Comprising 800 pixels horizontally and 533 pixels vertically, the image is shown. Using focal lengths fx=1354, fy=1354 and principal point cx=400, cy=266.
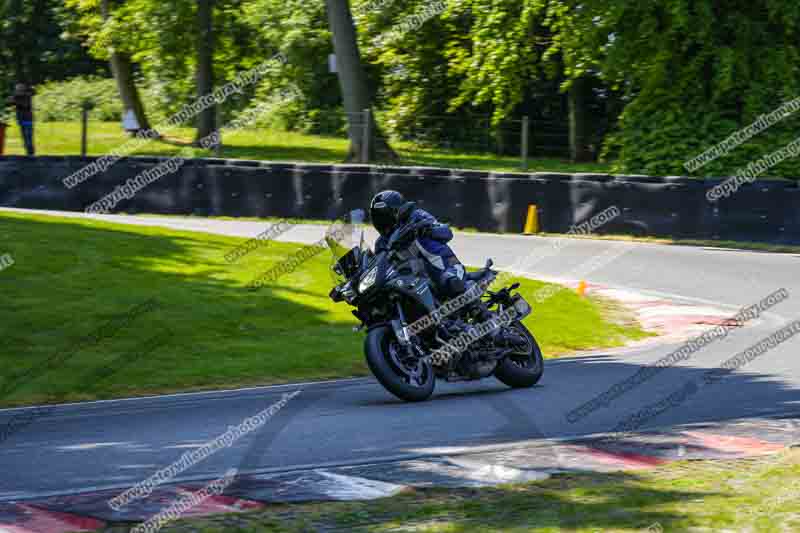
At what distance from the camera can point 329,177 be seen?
25062 millimetres

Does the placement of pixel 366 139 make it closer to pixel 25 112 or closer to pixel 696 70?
pixel 696 70

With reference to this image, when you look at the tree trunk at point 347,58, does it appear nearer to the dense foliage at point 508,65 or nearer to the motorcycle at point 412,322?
the dense foliage at point 508,65

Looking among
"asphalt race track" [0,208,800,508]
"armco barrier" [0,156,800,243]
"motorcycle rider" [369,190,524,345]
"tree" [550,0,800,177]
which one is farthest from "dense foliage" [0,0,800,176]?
"motorcycle rider" [369,190,524,345]

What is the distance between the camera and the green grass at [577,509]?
6.26 m

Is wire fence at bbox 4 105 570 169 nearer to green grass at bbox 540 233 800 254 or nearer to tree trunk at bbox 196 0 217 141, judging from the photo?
tree trunk at bbox 196 0 217 141

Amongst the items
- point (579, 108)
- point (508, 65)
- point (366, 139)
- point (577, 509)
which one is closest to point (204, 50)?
point (366, 139)

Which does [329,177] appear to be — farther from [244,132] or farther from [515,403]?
[515,403]

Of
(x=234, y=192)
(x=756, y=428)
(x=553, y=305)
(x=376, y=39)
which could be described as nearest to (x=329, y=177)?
(x=234, y=192)

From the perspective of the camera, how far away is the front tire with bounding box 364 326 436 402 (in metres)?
9.76

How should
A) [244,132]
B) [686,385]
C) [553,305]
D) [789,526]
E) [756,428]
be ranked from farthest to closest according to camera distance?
[244,132]
[553,305]
[686,385]
[756,428]
[789,526]

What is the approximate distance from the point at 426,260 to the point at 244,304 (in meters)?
5.46

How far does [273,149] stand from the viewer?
96.3 feet

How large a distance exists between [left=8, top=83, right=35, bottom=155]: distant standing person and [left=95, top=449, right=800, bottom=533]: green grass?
2192 cm

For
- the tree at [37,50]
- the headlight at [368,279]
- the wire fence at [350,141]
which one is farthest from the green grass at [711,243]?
the tree at [37,50]
